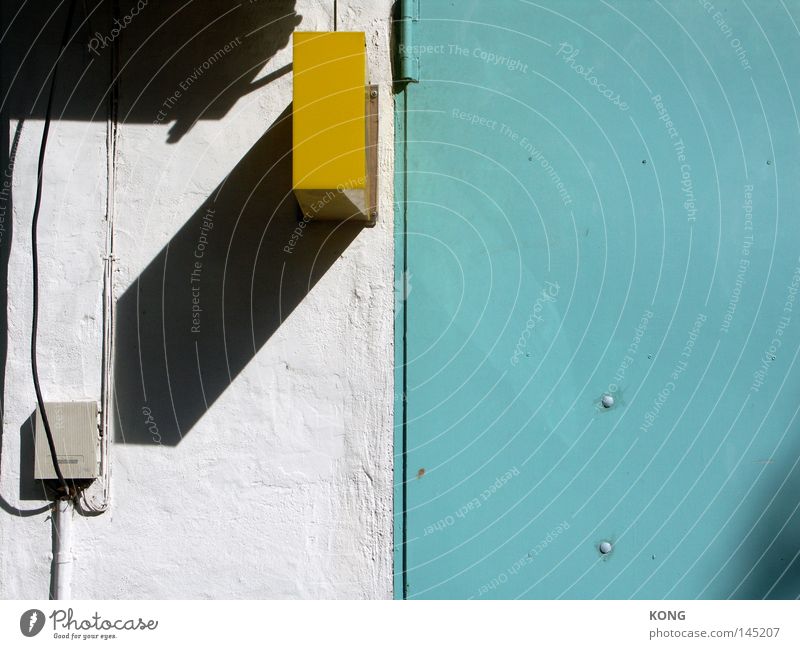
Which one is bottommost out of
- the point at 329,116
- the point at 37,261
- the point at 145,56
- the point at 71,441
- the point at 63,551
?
the point at 63,551

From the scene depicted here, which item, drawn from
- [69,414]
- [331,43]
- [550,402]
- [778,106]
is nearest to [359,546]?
[550,402]

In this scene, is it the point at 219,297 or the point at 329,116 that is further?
the point at 219,297

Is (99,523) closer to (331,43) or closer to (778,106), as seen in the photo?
(331,43)

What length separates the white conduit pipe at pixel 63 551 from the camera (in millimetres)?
1833

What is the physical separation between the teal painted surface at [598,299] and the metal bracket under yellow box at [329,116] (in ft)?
1.14

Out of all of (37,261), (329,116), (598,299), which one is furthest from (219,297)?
(598,299)

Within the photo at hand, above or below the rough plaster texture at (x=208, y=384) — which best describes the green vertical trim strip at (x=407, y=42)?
above

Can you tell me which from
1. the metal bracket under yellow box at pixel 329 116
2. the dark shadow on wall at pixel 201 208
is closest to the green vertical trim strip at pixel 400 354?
the dark shadow on wall at pixel 201 208

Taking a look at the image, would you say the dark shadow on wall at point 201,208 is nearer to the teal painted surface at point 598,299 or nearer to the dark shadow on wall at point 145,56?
the dark shadow on wall at point 145,56

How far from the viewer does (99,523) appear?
1853mm

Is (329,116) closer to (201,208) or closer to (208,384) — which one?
(201,208)

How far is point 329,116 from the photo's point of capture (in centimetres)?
150

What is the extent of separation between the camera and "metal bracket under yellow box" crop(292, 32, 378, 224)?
149 centimetres

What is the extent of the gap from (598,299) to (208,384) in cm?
103
